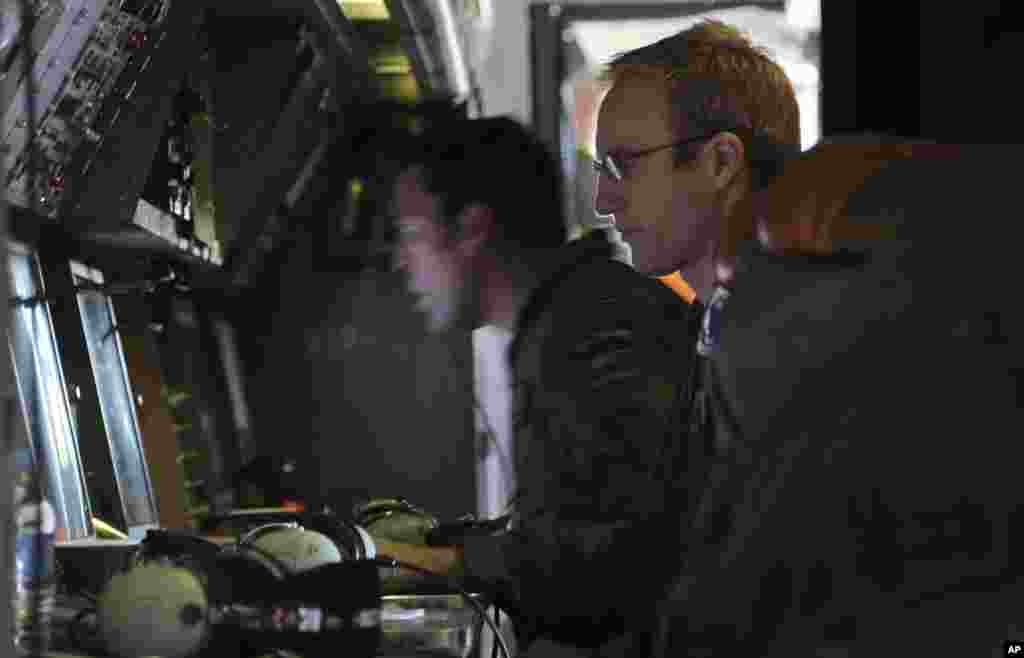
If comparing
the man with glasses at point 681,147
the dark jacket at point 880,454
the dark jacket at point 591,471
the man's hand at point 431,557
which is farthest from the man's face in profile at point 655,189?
the dark jacket at point 880,454

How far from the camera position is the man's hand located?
2.22 meters

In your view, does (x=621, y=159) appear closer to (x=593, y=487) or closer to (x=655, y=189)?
(x=655, y=189)

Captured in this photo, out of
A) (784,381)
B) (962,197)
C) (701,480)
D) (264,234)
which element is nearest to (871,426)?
(784,381)

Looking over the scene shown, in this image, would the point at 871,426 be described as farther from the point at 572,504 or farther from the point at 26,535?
the point at 26,535

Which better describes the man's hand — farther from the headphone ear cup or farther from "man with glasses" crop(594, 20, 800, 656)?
"man with glasses" crop(594, 20, 800, 656)

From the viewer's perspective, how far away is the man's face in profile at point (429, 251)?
2.35 metres

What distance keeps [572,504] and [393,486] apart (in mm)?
2612

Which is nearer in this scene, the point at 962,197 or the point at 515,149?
the point at 962,197

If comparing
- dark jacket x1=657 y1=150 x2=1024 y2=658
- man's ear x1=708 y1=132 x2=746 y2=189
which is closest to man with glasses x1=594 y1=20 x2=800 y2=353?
man's ear x1=708 y1=132 x2=746 y2=189

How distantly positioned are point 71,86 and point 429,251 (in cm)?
65

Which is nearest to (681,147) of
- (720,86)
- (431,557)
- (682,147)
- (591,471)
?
(682,147)

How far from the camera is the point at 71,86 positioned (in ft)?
8.38

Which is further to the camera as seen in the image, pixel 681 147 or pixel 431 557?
pixel 681 147

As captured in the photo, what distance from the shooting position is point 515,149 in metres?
2.38
